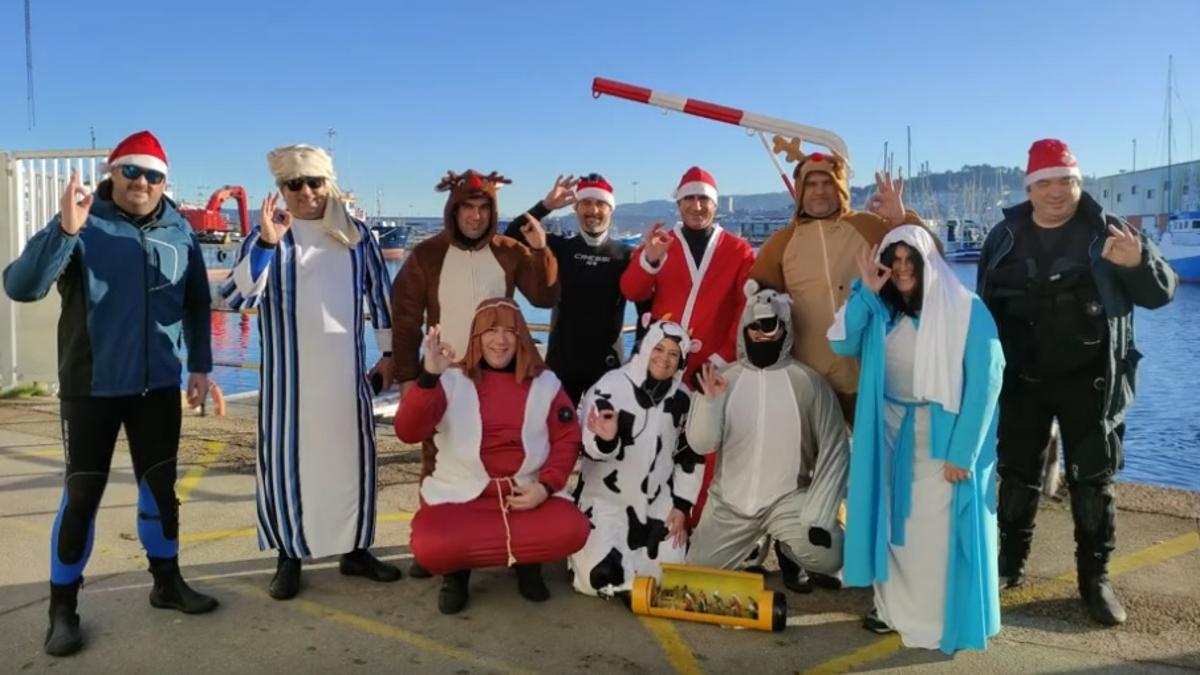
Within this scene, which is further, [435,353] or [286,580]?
[286,580]

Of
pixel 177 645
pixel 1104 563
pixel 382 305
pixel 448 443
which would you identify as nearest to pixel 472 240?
pixel 382 305

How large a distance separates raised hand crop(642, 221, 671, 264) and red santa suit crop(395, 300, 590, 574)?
80cm

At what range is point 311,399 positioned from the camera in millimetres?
4117

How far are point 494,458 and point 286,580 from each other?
3.67 ft

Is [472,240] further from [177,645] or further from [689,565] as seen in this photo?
[177,645]

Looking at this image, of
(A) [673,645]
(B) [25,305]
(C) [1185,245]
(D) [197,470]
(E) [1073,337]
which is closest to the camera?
(A) [673,645]

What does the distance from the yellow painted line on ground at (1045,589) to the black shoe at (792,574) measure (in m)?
0.56

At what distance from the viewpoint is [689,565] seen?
4.04 metres

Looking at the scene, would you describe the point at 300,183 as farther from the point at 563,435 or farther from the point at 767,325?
the point at 767,325

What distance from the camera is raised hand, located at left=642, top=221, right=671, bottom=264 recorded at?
4477 millimetres

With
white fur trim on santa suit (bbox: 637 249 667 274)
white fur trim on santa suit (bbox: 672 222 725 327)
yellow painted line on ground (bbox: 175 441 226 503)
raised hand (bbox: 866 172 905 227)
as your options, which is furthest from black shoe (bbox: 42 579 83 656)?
raised hand (bbox: 866 172 905 227)

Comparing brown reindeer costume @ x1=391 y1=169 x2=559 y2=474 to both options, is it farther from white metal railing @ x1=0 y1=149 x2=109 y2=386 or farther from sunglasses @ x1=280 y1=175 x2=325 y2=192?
white metal railing @ x1=0 y1=149 x2=109 y2=386

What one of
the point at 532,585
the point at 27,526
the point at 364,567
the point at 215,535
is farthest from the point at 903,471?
the point at 27,526

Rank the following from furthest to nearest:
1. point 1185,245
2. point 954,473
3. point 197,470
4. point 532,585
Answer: point 1185,245, point 197,470, point 532,585, point 954,473
